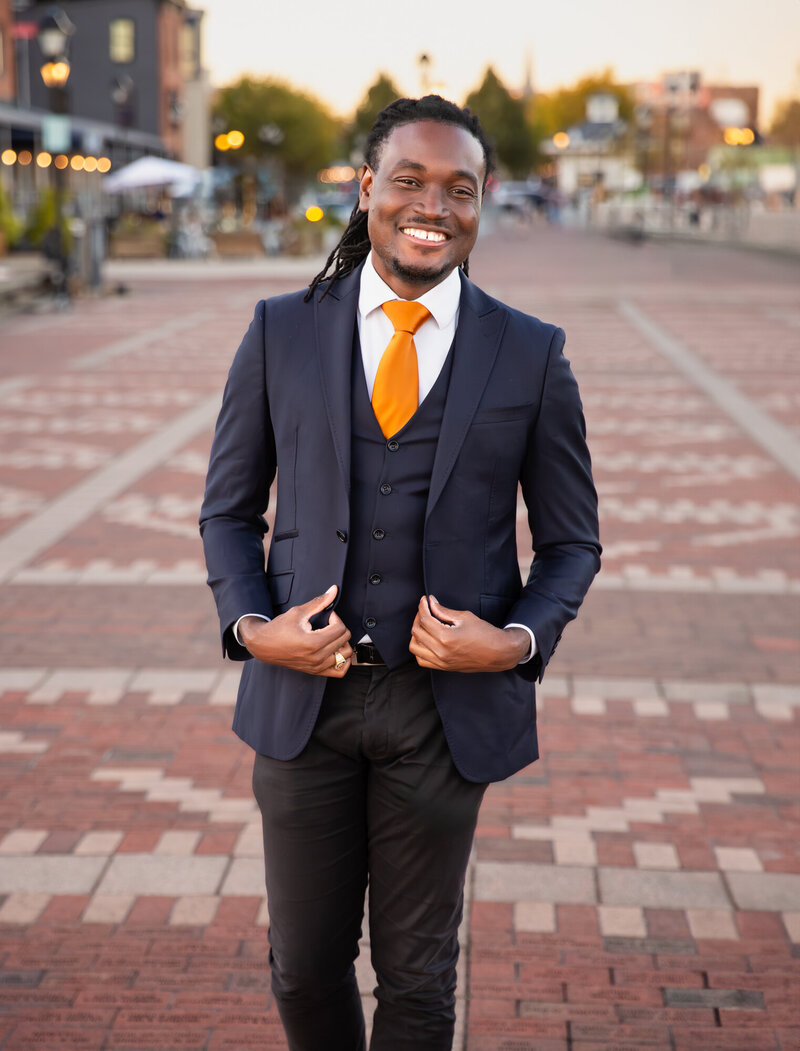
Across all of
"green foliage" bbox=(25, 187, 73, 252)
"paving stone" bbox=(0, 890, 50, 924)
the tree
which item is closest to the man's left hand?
"paving stone" bbox=(0, 890, 50, 924)

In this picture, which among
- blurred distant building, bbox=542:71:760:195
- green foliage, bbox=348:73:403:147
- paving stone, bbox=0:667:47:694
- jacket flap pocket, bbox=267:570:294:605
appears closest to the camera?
jacket flap pocket, bbox=267:570:294:605

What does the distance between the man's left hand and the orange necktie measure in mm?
324

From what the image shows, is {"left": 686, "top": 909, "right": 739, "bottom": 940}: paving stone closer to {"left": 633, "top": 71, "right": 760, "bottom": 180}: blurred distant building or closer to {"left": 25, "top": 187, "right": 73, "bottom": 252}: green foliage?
{"left": 25, "top": 187, "right": 73, "bottom": 252}: green foliage

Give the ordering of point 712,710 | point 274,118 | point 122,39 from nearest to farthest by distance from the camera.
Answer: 1. point 712,710
2. point 122,39
3. point 274,118

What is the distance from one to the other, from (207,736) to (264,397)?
2937mm

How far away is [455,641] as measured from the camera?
208 centimetres

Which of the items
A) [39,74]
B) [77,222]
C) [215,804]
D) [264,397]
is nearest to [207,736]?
[215,804]

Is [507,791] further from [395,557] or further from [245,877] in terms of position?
[395,557]

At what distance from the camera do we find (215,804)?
14.5 ft

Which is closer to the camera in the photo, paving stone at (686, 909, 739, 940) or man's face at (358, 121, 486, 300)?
man's face at (358, 121, 486, 300)

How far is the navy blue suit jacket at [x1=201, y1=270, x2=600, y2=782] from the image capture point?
2.22 meters

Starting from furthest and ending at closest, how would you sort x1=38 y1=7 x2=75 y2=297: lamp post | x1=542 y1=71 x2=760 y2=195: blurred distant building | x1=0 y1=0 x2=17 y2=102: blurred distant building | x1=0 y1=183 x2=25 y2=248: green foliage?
x1=542 y1=71 x2=760 y2=195: blurred distant building < x1=0 y1=0 x2=17 y2=102: blurred distant building < x1=0 y1=183 x2=25 y2=248: green foliage < x1=38 y1=7 x2=75 y2=297: lamp post

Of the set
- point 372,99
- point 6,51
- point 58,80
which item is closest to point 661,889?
point 58,80

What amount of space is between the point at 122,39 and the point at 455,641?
60978 millimetres
